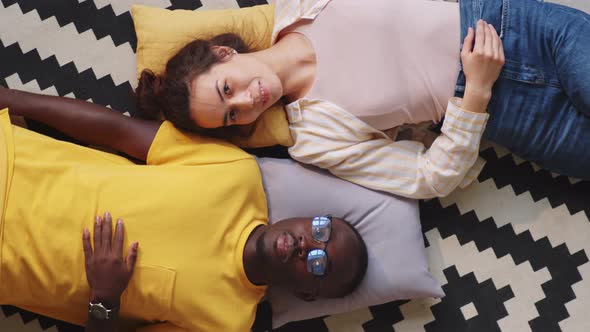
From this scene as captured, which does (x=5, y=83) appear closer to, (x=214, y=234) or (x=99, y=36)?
(x=99, y=36)

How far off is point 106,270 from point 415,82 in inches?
32.6

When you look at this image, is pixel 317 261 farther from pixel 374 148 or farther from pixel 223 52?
pixel 223 52

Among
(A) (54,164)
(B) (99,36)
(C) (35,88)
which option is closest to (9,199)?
(A) (54,164)

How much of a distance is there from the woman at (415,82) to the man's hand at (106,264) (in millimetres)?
299

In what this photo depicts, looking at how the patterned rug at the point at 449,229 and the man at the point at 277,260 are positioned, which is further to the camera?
the patterned rug at the point at 449,229

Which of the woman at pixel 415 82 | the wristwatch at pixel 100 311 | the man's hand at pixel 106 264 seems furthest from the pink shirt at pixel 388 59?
the wristwatch at pixel 100 311

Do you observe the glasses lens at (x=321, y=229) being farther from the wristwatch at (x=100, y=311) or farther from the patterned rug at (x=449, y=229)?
the wristwatch at (x=100, y=311)

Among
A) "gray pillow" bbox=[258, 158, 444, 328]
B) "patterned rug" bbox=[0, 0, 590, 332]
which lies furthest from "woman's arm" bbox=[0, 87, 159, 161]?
"gray pillow" bbox=[258, 158, 444, 328]

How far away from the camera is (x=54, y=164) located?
4.15 ft

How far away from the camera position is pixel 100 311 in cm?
122

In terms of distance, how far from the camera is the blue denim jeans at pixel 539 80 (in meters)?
1.29

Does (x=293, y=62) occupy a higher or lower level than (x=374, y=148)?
higher

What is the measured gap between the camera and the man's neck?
4.15 feet

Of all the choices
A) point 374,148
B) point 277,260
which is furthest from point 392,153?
point 277,260
